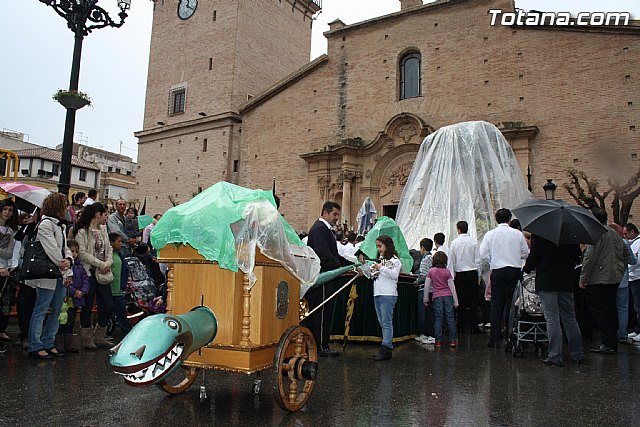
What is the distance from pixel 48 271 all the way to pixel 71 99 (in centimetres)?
446

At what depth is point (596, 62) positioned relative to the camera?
17.8 m

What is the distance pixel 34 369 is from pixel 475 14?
19.9 metres

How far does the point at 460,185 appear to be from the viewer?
40.5 feet

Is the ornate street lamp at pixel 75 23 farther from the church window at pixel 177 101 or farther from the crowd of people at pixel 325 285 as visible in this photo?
the church window at pixel 177 101

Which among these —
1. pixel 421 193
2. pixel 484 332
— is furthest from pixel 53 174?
pixel 484 332

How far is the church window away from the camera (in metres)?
28.1

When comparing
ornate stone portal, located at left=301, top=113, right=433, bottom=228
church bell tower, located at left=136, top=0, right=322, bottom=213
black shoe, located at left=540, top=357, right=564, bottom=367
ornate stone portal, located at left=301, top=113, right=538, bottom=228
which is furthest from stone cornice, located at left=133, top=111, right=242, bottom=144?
black shoe, located at left=540, top=357, right=564, bottom=367

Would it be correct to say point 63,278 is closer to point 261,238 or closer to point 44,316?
point 44,316

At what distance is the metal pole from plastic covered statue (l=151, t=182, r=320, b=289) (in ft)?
18.5

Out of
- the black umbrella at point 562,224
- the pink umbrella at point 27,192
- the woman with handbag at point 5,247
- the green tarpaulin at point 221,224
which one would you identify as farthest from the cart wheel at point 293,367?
the pink umbrella at point 27,192

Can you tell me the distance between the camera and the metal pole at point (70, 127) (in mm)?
8953

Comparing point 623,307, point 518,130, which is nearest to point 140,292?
point 623,307

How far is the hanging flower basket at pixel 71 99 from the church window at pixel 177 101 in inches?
753

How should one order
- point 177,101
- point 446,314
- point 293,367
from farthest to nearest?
point 177,101 < point 446,314 < point 293,367
